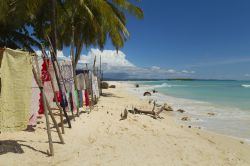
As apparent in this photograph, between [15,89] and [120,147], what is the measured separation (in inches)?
109

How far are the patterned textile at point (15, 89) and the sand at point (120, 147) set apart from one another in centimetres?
71

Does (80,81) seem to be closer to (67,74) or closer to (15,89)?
(67,74)

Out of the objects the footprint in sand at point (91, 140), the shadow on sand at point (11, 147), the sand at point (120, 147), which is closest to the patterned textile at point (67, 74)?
the sand at point (120, 147)

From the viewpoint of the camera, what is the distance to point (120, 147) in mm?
6414

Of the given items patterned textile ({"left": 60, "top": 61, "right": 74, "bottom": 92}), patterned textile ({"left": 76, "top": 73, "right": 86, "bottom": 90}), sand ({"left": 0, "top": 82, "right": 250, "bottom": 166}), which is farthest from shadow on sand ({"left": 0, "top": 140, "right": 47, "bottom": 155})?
patterned textile ({"left": 76, "top": 73, "right": 86, "bottom": 90})

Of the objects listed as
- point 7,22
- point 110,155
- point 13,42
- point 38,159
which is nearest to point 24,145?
point 38,159

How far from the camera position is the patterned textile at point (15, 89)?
512 cm

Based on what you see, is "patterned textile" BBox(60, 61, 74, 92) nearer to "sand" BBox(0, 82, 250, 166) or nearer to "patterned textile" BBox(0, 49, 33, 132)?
"sand" BBox(0, 82, 250, 166)

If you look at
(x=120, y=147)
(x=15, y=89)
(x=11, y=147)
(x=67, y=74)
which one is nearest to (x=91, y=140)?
(x=120, y=147)

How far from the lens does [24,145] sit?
5.85m

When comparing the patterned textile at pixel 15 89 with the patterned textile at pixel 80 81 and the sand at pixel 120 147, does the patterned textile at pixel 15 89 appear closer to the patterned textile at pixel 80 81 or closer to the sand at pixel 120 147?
the sand at pixel 120 147

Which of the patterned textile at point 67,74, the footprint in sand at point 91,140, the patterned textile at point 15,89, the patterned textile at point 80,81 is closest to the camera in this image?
the patterned textile at point 15,89

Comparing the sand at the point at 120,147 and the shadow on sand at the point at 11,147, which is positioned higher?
the shadow on sand at the point at 11,147

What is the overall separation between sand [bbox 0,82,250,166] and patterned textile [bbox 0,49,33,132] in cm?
71
